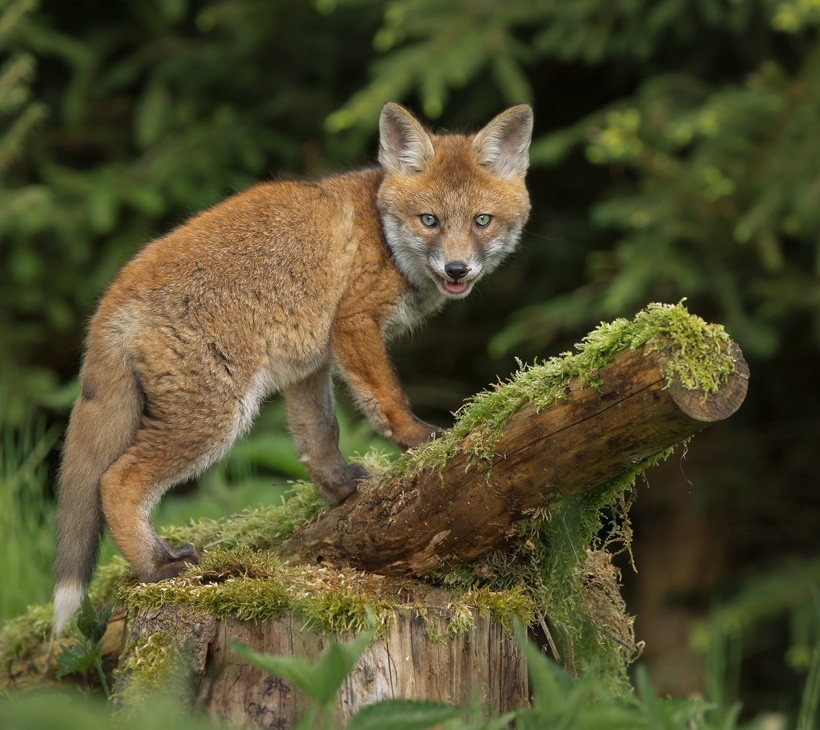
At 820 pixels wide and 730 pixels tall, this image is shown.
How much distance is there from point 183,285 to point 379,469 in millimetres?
1355

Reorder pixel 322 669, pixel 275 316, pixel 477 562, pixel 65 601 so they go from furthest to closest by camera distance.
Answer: pixel 275 316, pixel 65 601, pixel 477 562, pixel 322 669

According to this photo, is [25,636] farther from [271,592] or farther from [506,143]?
[506,143]

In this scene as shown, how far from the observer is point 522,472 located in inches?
157

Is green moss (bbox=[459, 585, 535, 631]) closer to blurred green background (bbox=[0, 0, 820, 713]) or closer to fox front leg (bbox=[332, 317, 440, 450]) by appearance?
fox front leg (bbox=[332, 317, 440, 450])

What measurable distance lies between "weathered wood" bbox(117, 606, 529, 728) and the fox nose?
1943 mm

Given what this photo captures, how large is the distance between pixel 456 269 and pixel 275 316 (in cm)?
99

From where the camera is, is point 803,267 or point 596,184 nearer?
point 803,267

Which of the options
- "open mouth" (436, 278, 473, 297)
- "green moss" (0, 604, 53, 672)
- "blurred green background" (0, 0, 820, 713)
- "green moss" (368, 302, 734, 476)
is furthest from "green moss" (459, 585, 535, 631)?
"blurred green background" (0, 0, 820, 713)

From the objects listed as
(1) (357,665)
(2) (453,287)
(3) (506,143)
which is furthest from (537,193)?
(1) (357,665)

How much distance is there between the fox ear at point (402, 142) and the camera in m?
5.90

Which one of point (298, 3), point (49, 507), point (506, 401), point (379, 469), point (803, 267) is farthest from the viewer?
point (298, 3)

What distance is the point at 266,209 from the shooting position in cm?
541

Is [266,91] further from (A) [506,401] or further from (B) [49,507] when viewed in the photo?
(A) [506,401]

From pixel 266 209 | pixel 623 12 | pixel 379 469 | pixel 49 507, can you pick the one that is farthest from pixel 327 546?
pixel 623 12
